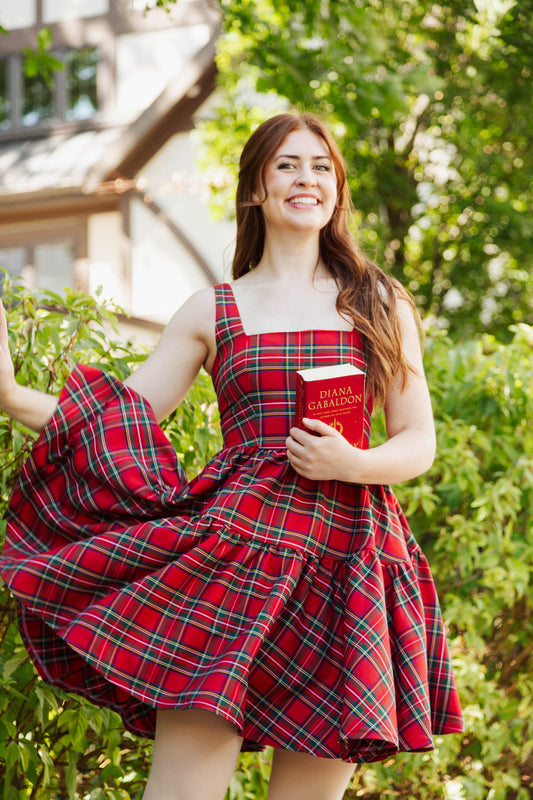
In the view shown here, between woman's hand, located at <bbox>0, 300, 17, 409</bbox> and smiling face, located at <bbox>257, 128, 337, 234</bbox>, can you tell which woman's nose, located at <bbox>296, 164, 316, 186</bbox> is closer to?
smiling face, located at <bbox>257, 128, 337, 234</bbox>

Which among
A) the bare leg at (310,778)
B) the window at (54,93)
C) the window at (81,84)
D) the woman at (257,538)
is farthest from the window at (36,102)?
the bare leg at (310,778)

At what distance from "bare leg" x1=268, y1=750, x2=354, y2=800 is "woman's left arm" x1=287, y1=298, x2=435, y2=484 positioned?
65 cm

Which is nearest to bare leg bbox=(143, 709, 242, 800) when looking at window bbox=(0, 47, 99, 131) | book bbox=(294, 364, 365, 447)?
book bbox=(294, 364, 365, 447)

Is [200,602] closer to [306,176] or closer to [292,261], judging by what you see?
[292,261]

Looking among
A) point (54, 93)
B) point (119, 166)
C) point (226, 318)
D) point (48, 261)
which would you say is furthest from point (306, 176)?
point (54, 93)

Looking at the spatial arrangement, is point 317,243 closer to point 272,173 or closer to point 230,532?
point 272,173

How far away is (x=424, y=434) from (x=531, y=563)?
1.67 m

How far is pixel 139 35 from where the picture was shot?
1080 centimetres

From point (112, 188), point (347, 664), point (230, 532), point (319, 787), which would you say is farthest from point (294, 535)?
point (112, 188)

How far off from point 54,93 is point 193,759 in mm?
10905

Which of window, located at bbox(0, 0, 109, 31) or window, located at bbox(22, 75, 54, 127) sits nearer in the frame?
window, located at bbox(0, 0, 109, 31)

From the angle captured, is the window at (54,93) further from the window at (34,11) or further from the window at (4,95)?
the window at (34,11)

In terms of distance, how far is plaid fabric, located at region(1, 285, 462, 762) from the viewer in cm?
189

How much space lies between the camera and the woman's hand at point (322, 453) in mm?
1954
